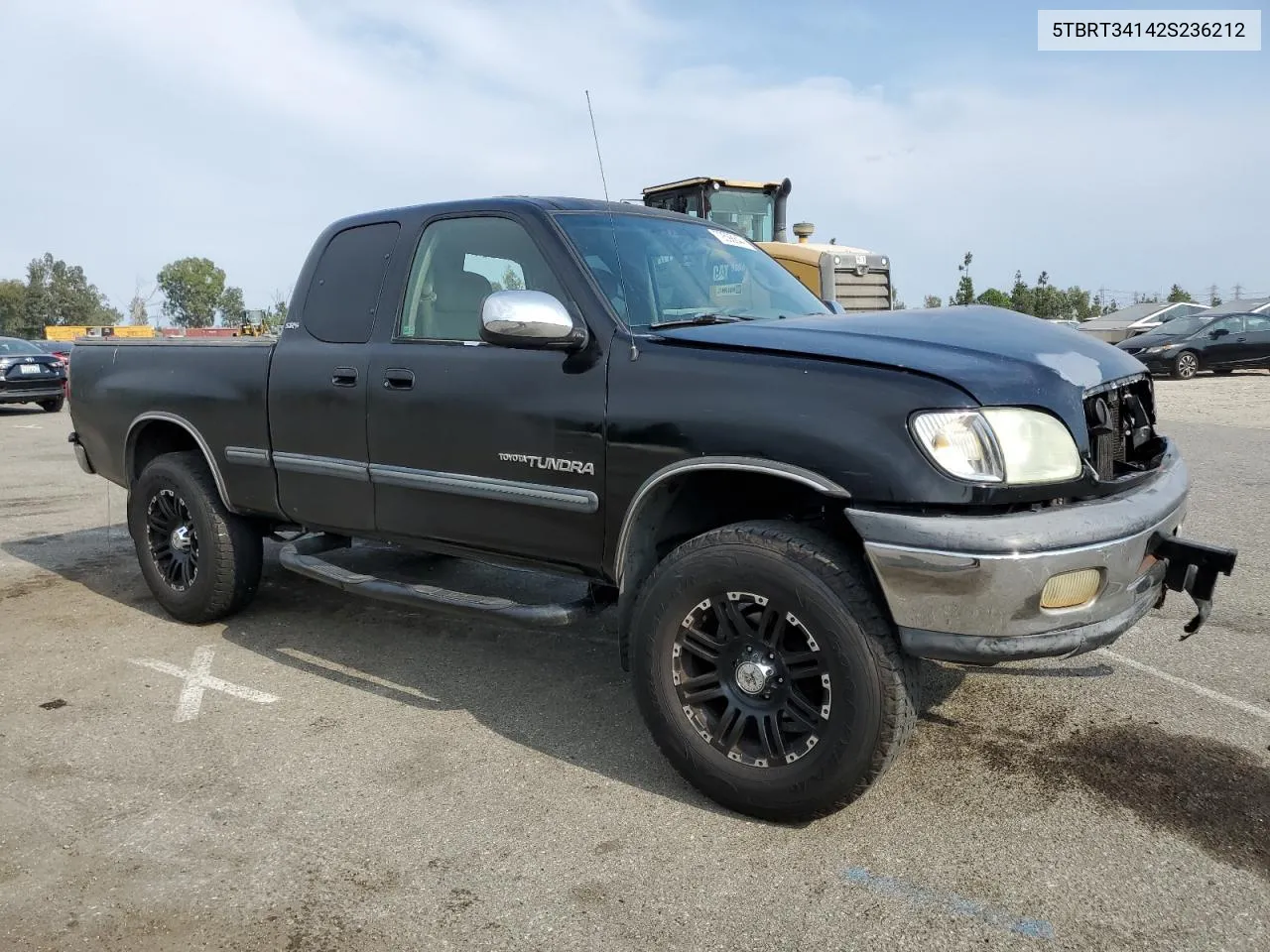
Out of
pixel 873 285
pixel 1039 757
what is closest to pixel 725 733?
pixel 1039 757

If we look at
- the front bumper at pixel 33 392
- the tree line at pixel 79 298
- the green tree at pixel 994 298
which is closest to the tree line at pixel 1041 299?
the green tree at pixel 994 298

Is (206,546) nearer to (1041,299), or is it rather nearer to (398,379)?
(398,379)

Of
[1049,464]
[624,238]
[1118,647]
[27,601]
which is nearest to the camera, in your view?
[1049,464]

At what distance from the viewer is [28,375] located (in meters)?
18.3

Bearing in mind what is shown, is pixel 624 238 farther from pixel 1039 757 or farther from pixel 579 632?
pixel 1039 757

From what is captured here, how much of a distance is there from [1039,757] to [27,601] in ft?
17.3

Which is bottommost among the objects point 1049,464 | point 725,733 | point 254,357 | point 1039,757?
point 1039,757

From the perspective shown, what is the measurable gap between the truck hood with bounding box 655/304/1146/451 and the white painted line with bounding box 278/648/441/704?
74.7 inches

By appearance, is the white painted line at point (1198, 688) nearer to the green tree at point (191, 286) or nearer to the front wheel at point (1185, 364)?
the front wheel at point (1185, 364)

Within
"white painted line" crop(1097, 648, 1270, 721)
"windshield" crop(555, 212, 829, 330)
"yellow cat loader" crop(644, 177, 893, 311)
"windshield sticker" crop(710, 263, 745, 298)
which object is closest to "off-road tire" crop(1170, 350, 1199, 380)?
"yellow cat loader" crop(644, 177, 893, 311)

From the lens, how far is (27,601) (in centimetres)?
560

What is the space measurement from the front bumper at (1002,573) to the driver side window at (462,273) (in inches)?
67.1

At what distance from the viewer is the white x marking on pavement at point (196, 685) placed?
13.3 ft

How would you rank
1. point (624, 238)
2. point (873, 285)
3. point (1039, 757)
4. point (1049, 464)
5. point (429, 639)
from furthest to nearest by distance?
point (873, 285) < point (429, 639) < point (624, 238) < point (1039, 757) < point (1049, 464)
